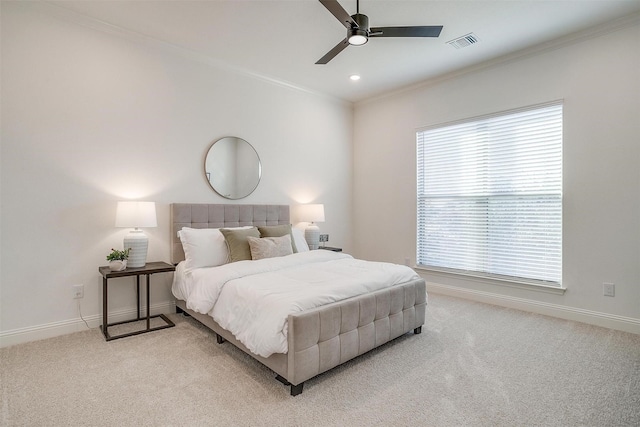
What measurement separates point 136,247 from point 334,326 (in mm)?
2164

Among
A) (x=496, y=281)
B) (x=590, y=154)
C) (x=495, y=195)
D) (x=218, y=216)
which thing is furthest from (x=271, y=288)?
(x=590, y=154)

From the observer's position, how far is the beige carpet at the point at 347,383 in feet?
6.24

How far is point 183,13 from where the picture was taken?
3078 millimetres

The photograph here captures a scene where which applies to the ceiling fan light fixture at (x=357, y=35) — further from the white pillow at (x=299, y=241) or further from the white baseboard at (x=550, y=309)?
the white baseboard at (x=550, y=309)

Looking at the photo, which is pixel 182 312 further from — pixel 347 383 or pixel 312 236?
pixel 347 383

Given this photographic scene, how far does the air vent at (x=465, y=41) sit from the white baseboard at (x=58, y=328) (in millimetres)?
4401

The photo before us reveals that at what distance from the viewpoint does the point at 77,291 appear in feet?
10.4

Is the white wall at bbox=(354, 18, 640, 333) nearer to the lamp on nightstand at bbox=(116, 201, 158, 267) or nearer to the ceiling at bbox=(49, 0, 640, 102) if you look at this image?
the ceiling at bbox=(49, 0, 640, 102)

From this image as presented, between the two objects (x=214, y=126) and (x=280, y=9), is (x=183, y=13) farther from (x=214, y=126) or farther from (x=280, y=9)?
(x=214, y=126)

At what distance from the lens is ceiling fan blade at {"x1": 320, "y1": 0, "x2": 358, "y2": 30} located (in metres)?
2.24

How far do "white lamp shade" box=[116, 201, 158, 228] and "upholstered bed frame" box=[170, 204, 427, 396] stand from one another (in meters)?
0.47

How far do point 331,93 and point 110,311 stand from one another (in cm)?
423

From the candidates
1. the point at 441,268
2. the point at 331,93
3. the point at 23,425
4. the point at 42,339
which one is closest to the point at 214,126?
the point at 331,93

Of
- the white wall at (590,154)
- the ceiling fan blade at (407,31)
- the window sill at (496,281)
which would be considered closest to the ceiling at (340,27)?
the white wall at (590,154)
